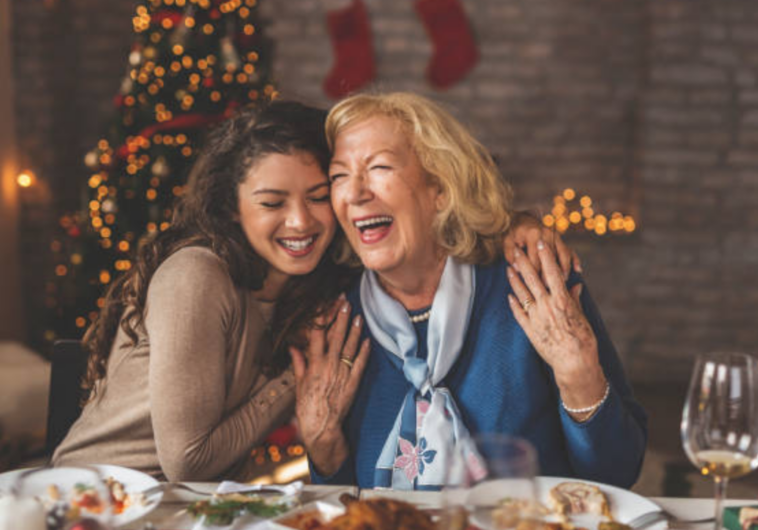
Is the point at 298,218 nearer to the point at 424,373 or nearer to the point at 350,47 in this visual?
the point at 424,373

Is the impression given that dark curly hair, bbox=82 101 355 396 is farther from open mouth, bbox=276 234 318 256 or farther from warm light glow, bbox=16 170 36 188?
warm light glow, bbox=16 170 36 188

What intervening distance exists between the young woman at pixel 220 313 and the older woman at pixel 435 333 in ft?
0.28

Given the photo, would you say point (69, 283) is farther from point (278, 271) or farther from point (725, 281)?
point (725, 281)

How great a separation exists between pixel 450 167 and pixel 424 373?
1.59ft

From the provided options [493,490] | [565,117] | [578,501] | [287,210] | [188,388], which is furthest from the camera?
[565,117]

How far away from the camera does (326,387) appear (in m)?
1.62

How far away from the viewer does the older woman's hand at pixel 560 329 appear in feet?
4.70

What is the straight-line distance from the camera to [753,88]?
174 inches

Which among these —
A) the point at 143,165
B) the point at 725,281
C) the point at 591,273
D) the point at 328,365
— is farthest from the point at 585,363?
the point at 725,281

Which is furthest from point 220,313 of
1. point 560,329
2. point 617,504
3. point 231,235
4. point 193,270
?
point 617,504

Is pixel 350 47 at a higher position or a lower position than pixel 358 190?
higher

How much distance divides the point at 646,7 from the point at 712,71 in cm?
58

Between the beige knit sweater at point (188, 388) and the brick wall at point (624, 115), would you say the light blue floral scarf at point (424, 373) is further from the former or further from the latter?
the brick wall at point (624, 115)

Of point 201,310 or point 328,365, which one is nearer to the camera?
point 201,310
